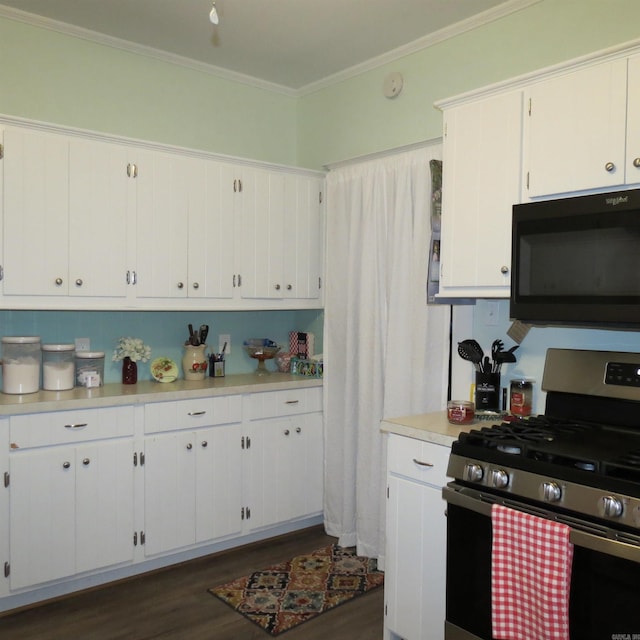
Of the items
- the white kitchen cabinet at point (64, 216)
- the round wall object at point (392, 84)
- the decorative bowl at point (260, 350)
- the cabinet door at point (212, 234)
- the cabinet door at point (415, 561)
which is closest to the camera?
the cabinet door at point (415, 561)

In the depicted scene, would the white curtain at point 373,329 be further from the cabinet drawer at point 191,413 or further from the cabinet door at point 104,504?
the cabinet door at point 104,504

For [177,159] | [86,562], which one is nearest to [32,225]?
[177,159]

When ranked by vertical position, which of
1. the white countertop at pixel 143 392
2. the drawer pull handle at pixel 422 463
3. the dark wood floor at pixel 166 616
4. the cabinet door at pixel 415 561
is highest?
the white countertop at pixel 143 392

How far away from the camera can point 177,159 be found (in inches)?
Result: 129

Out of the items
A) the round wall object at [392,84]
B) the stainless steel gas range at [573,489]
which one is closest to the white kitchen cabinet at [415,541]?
the stainless steel gas range at [573,489]

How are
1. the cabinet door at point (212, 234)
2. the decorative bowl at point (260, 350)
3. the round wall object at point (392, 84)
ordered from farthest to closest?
1. the decorative bowl at point (260, 350)
2. the round wall object at point (392, 84)
3. the cabinet door at point (212, 234)

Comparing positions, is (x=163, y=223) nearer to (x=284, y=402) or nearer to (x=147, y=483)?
(x=284, y=402)

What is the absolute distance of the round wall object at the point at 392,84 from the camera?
3.46m

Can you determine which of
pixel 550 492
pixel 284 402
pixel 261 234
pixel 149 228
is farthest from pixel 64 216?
pixel 550 492

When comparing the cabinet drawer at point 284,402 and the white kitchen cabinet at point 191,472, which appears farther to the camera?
the cabinet drawer at point 284,402

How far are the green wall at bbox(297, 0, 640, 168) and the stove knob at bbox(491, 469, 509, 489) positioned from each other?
178 centimetres

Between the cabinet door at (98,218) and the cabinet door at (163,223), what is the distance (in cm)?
8

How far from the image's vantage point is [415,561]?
2.40m

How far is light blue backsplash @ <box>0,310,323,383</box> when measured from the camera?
323 cm
